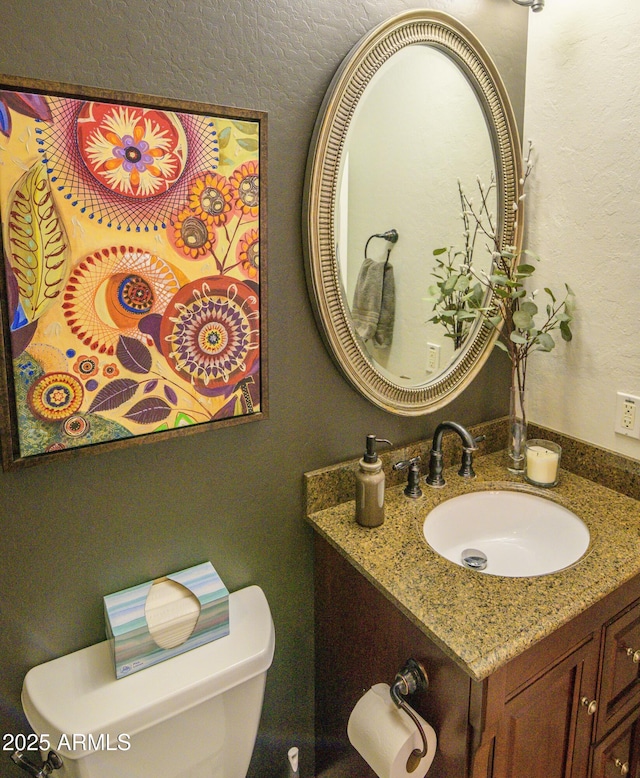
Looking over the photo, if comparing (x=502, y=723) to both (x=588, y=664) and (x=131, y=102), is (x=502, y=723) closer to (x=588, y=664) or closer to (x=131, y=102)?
(x=588, y=664)

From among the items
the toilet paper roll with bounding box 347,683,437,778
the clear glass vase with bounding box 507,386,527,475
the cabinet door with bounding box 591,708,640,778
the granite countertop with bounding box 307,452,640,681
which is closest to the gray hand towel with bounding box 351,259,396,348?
the granite countertop with bounding box 307,452,640,681

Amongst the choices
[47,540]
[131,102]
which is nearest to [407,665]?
[47,540]

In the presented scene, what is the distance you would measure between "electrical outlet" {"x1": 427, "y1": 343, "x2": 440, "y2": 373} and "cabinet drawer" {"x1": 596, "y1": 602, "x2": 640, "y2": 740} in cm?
73

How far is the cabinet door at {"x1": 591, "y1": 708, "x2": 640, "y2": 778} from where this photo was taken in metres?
1.35

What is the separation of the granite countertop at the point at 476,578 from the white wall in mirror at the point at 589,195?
0.84 feet

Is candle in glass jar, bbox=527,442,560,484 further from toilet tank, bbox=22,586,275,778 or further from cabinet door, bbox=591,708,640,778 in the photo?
toilet tank, bbox=22,586,275,778

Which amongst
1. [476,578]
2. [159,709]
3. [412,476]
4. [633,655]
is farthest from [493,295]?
[159,709]

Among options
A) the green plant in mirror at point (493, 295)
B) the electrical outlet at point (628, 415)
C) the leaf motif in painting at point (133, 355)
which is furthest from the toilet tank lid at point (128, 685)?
the electrical outlet at point (628, 415)

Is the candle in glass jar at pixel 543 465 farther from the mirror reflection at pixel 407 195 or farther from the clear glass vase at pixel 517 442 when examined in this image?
the mirror reflection at pixel 407 195

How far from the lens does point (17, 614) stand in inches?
43.4

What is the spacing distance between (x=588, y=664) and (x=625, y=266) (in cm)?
95

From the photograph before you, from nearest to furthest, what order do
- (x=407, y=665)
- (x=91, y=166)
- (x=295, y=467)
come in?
(x=91, y=166)
(x=407, y=665)
(x=295, y=467)

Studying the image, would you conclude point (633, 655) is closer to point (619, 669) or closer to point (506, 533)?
point (619, 669)

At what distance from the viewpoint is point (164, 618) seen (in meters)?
1.13
